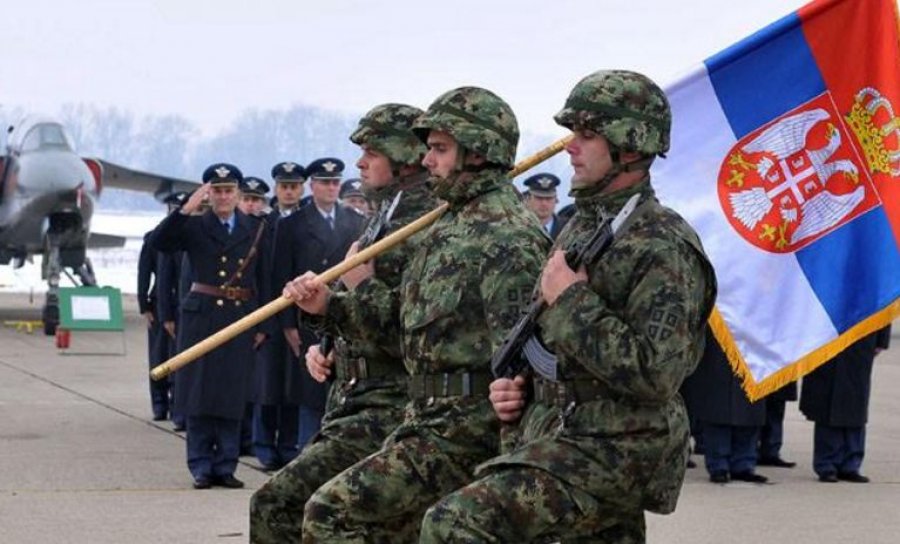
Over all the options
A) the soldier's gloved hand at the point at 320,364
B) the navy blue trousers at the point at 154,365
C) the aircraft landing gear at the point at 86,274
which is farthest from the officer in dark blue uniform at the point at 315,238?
the aircraft landing gear at the point at 86,274

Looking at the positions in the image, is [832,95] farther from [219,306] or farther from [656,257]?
[219,306]

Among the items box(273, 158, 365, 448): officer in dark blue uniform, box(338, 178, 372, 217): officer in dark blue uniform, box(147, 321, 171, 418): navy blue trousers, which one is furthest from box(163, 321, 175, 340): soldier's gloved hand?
box(273, 158, 365, 448): officer in dark blue uniform

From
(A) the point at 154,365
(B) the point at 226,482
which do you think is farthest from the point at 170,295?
(B) the point at 226,482

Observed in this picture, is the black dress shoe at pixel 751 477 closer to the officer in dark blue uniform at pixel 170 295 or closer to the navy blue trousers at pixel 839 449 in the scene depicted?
the navy blue trousers at pixel 839 449

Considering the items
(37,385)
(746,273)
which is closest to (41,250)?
(37,385)

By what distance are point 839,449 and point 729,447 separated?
0.72 meters

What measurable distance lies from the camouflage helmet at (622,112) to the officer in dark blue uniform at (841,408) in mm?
6536

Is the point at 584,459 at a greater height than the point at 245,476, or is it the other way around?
the point at 584,459

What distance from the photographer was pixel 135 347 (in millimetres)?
25844

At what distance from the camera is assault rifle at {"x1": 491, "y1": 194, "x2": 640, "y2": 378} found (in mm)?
4832

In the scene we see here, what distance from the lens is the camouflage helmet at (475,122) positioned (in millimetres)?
5762

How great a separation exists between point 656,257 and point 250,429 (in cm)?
853

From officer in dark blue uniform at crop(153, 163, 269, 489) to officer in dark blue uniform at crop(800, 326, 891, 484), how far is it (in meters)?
3.48

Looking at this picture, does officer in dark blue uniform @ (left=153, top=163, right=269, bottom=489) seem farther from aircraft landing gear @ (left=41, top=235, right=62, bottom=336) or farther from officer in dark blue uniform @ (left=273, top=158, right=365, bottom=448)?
aircraft landing gear @ (left=41, top=235, right=62, bottom=336)
